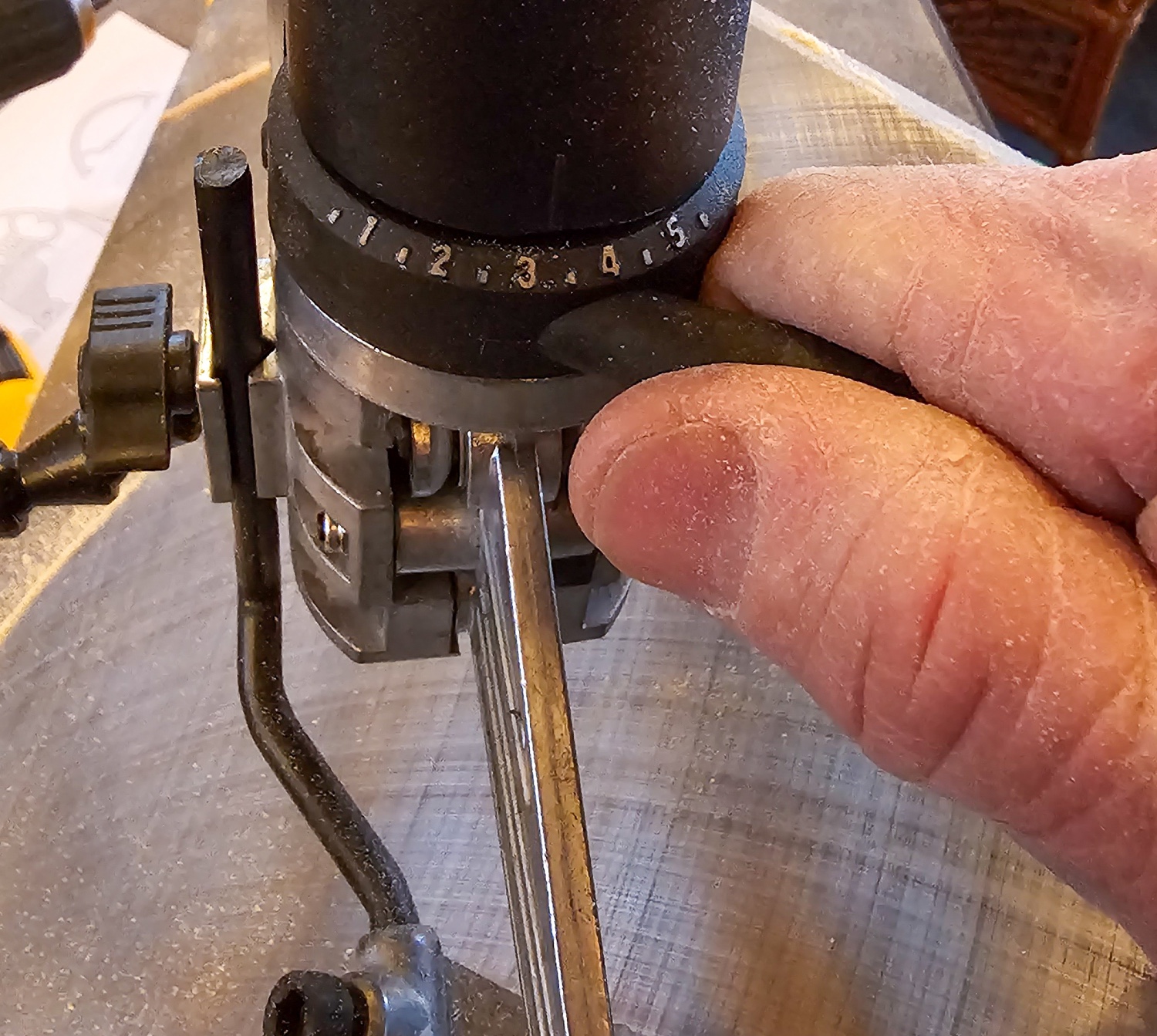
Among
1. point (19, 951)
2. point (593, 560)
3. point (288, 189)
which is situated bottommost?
point (19, 951)

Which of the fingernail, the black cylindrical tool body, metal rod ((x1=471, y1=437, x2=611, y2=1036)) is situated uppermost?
the black cylindrical tool body

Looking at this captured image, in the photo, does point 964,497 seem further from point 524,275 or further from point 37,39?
point 37,39

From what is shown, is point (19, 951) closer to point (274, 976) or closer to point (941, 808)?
point (274, 976)

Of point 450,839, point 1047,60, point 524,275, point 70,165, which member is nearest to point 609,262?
point 524,275

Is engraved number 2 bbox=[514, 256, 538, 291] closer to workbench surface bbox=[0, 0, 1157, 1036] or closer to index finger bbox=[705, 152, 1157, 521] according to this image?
index finger bbox=[705, 152, 1157, 521]

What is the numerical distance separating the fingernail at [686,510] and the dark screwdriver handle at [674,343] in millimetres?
15

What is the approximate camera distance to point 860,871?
1.40 ft

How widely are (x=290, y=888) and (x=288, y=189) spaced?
273mm

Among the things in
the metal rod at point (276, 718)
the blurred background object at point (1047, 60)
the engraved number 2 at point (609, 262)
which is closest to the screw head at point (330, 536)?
the metal rod at point (276, 718)

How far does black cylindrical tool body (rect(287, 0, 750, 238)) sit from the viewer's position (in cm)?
22

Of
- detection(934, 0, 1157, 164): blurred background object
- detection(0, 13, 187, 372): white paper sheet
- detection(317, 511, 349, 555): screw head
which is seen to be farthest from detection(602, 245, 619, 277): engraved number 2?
detection(934, 0, 1157, 164): blurred background object

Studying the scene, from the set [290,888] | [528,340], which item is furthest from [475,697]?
[528,340]

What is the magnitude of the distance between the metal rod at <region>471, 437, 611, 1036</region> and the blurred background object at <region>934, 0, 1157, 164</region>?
990 mm

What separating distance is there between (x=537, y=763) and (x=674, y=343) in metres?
0.10
